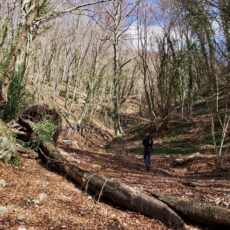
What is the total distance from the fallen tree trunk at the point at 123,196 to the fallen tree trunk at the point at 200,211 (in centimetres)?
31

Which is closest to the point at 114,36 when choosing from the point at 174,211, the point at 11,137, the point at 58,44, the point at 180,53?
the point at 180,53

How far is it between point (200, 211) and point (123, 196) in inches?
58.0

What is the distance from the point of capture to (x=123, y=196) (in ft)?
24.7

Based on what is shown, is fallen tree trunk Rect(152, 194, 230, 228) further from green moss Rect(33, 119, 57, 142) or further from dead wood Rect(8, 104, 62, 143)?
dead wood Rect(8, 104, 62, 143)

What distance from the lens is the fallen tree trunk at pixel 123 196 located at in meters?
6.99

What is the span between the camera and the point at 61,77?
46.4 metres

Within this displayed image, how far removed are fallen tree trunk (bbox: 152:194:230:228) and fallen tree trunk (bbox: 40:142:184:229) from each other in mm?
309

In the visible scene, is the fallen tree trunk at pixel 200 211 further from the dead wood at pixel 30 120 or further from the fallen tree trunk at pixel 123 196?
the dead wood at pixel 30 120

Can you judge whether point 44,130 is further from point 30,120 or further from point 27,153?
point 27,153

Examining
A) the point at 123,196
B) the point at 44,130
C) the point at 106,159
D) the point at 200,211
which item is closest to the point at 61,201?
the point at 123,196

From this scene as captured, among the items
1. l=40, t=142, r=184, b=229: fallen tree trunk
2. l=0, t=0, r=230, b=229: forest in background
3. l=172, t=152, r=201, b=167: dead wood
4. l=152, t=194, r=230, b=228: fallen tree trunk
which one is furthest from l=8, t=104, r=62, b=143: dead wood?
l=172, t=152, r=201, b=167: dead wood

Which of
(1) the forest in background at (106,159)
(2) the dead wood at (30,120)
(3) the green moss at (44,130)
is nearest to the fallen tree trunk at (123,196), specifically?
(1) the forest in background at (106,159)

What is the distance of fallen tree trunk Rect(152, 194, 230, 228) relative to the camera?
6954mm

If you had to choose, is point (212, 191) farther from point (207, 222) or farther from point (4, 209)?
point (4, 209)
